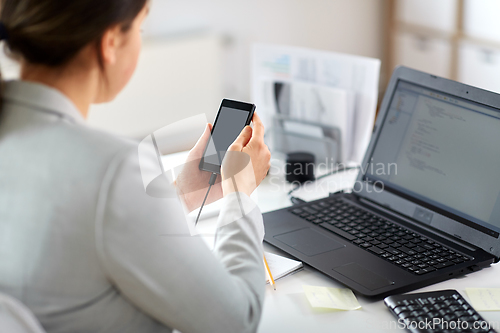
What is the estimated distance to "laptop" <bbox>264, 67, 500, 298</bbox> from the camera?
0.91m

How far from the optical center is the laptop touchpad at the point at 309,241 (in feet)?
3.24

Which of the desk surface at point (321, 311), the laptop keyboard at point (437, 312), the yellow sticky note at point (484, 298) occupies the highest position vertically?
the laptop keyboard at point (437, 312)

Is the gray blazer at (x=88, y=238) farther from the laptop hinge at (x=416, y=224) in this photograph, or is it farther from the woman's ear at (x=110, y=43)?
the laptop hinge at (x=416, y=224)

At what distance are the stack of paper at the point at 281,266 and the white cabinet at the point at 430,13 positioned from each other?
2.36m

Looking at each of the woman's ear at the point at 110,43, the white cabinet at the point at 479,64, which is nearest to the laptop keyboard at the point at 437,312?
the woman's ear at the point at 110,43

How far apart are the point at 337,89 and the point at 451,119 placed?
0.43 metres

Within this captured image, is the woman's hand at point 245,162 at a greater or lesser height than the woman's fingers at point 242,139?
lesser

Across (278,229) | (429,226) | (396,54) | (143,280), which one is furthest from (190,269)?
(396,54)

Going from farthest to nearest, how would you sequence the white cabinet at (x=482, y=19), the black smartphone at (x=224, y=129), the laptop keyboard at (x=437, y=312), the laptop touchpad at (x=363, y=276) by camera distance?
the white cabinet at (x=482, y=19) < the black smartphone at (x=224, y=129) < the laptop touchpad at (x=363, y=276) < the laptop keyboard at (x=437, y=312)

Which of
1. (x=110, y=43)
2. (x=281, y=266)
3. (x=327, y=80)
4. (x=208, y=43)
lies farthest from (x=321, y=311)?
(x=208, y=43)

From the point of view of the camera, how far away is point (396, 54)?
3318 mm

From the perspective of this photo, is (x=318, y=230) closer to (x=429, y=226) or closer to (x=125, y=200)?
(x=429, y=226)

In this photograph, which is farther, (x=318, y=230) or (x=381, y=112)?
(x=381, y=112)

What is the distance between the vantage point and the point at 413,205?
3.57ft
